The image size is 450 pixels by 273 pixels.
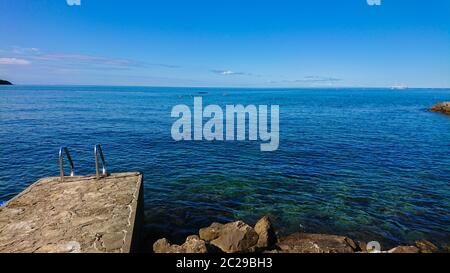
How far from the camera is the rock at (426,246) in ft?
39.8

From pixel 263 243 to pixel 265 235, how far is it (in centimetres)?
32

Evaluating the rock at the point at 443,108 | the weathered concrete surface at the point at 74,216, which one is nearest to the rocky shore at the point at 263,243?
the weathered concrete surface at the point at 74,216

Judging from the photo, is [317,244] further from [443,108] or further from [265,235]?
[443,108]

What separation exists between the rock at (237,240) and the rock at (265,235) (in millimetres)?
381

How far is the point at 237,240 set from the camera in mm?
10797

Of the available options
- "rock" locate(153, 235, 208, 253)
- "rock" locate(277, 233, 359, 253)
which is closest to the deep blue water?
"rock" locate(277, 233, 359, 253)

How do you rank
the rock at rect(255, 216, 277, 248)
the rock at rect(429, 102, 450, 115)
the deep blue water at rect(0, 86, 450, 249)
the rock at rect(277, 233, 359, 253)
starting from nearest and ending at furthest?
the rock at rect(277, 233, 359, 253) → the rock at rect(255, 216, 277, 248) → the deep blue water at rect(0, 86, 450, 249) → the rock at rect(429, 102, 450, 115)

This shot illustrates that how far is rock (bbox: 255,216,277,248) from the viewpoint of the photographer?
11.3 metres

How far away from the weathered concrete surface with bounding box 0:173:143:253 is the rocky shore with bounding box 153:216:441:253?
6.14 feet

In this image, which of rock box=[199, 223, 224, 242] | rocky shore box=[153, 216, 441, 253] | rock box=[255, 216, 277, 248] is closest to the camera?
rocky shore box=[153, 216, 441, 253]

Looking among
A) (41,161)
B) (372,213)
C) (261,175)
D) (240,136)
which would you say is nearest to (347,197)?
(372,213)

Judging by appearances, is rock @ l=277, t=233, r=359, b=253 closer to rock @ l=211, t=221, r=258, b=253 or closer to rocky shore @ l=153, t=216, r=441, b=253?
rocky shore @ l=153, t=216, r=441, b=253
